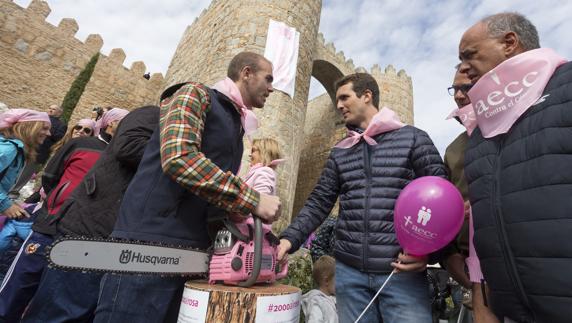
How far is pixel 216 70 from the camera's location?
7.82m

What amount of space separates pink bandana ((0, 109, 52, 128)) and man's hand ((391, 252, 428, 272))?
3.33 m

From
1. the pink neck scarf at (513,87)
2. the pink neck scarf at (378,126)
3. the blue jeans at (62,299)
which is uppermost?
the pink neck scarf at (378,126)

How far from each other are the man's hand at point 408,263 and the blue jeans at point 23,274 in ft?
7.76

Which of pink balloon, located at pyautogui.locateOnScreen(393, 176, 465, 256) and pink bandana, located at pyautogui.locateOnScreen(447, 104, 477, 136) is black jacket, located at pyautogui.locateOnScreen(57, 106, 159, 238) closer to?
pink balloon, located at pyautogui.locateOnScreen(393, 176, 465, 256)

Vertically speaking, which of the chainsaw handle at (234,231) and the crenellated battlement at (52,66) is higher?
the crenellated battlement at (52,66)

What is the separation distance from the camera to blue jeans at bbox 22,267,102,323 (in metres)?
1.89

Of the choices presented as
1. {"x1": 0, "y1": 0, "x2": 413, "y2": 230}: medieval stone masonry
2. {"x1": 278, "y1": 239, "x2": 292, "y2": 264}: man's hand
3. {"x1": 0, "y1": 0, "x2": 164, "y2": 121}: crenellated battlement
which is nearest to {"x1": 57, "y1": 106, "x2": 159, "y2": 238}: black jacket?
{"x1": 278, "y1": 239, "x2": 292, "y2": 264}: man's hand

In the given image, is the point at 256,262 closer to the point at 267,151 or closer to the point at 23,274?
the point at 267,151

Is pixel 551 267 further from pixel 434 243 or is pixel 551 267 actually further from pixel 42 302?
pixel 42 302

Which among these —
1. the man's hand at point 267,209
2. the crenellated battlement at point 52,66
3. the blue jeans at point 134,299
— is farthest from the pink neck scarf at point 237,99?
the crenellated battlement at point 52,66

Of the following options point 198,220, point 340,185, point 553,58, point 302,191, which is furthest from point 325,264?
point 302,191

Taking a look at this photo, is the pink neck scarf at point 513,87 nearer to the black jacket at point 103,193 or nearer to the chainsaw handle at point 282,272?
the chainsaw handle at point 282,272

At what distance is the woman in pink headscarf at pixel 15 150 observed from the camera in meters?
2.69

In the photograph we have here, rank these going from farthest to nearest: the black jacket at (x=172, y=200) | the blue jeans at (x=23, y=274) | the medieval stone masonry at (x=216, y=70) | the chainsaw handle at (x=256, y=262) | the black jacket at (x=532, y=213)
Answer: the medieval stone masonry at (x=216, y=70), the blue jeans at (x=23, y=274), the black jacket at (x=172, y=200), the chainsaw handle at (x=256, y=262), the black jacket at (x=532, y=213)
